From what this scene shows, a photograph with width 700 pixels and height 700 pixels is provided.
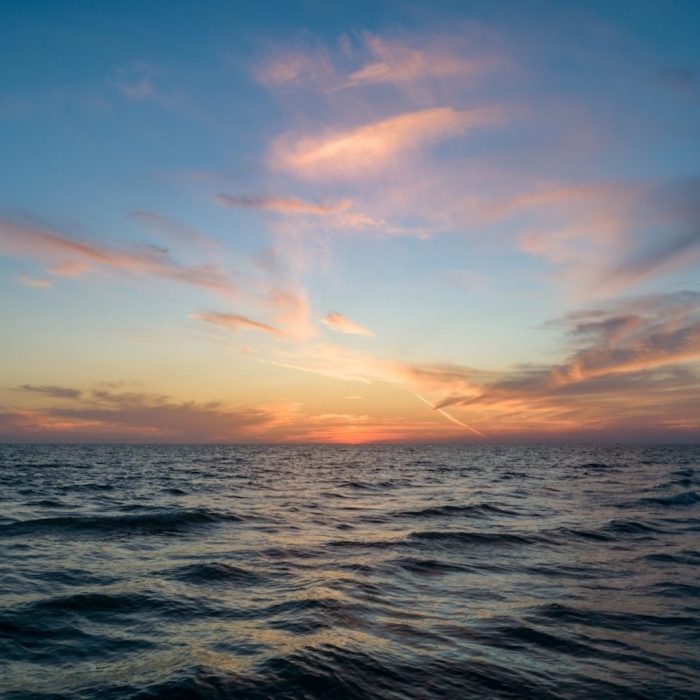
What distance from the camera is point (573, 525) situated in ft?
81.6

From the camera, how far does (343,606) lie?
1223 centimetres

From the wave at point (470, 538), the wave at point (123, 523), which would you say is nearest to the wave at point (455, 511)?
the wave at point (470, 538)

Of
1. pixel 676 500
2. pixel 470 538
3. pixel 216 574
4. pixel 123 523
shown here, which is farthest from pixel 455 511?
pixel 216 574

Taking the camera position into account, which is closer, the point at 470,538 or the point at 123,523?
the point at 470,538

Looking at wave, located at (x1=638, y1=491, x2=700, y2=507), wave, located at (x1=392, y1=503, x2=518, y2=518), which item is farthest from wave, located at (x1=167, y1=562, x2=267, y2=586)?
wave, located at (x1=638, y1=491, x2=700, y2=507)

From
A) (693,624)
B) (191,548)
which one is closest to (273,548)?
(191,548)

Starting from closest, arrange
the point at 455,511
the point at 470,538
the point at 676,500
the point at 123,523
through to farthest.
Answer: the point at 470,538, the point at 123,523, the point at 455,511, the point at 676,500

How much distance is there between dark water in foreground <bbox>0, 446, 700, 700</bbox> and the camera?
8.56m

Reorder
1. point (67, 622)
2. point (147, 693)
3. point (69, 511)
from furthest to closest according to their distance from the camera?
1. point (69, 511)
2. point (67, 622)
3. point (147, 693)

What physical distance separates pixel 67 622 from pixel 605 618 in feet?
37.8

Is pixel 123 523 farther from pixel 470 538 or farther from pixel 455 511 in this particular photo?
pixel 455 511

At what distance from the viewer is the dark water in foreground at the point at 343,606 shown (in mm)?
8562

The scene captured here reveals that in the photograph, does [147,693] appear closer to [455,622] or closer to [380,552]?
[455,622]

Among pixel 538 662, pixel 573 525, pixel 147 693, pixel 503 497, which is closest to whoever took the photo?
pixel 147 693
